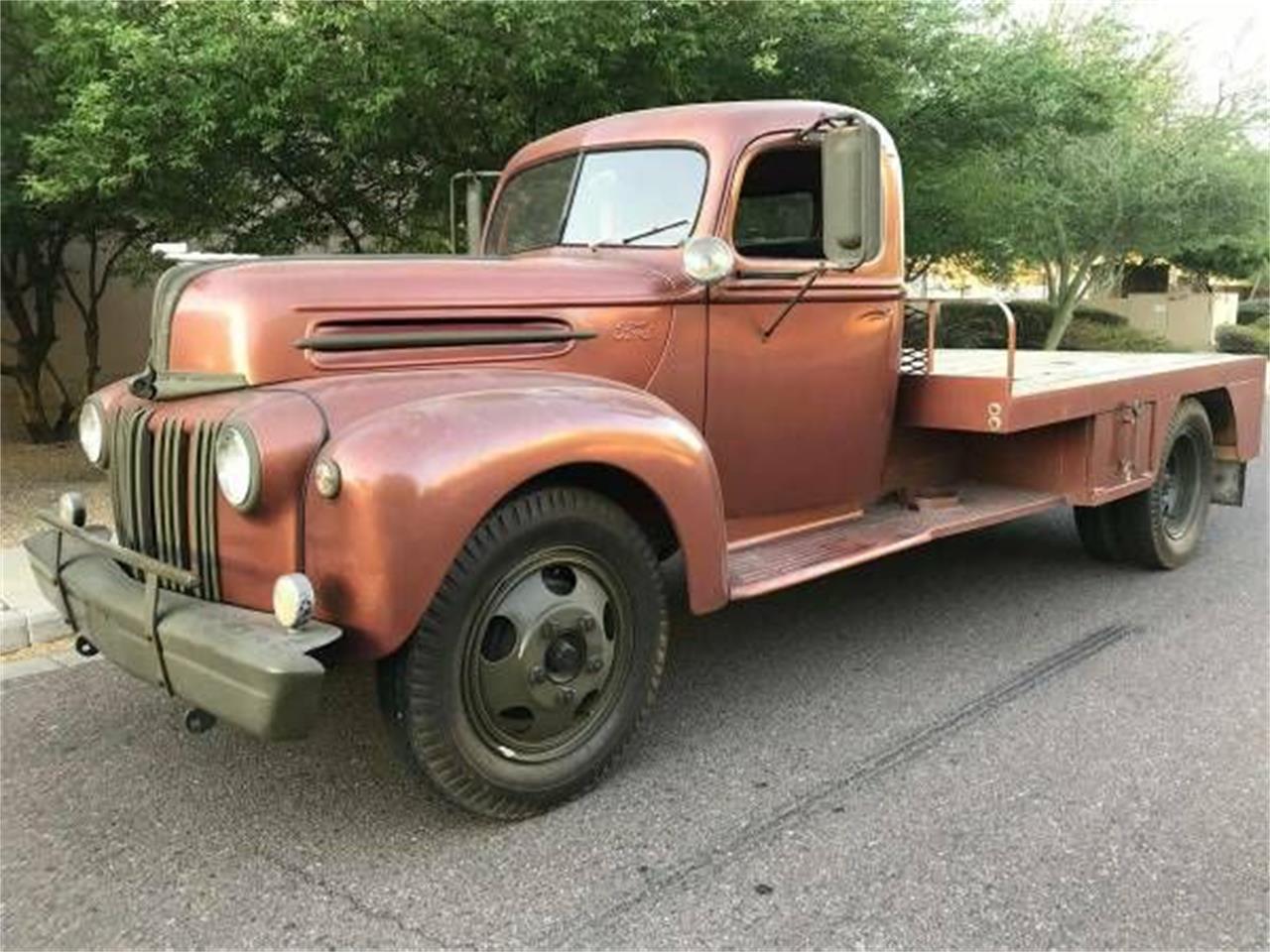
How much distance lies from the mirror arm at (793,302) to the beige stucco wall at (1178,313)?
23306 mm

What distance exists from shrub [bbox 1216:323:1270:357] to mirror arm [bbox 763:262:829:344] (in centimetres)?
2140

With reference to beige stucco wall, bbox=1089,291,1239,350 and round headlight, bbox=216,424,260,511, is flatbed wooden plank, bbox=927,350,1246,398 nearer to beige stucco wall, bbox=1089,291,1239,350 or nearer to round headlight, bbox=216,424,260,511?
round headlight, bbox=216,424,260,511

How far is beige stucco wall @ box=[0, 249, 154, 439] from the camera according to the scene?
1146 cm

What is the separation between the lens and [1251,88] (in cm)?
2133

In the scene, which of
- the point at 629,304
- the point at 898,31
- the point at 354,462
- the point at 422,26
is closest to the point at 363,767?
the point at 354,462

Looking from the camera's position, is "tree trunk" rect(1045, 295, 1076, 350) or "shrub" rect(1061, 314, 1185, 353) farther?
"shrub" rect(1061, 314, 1185, 353)

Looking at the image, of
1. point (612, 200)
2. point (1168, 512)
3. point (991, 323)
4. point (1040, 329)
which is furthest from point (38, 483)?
point (1040, 329)

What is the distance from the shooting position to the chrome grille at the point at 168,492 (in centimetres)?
317

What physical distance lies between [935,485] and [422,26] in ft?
12.9

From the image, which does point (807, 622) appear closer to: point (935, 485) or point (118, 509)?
point (935, 485)

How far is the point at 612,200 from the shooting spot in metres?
4.46

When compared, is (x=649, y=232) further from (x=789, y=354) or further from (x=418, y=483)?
(x=418, y=483)

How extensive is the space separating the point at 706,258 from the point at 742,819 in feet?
5.61

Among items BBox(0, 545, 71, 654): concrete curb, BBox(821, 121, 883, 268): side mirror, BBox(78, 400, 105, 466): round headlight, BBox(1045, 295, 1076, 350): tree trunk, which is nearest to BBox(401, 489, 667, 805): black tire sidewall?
BBox(821, 121, 883, 268): side mirror
